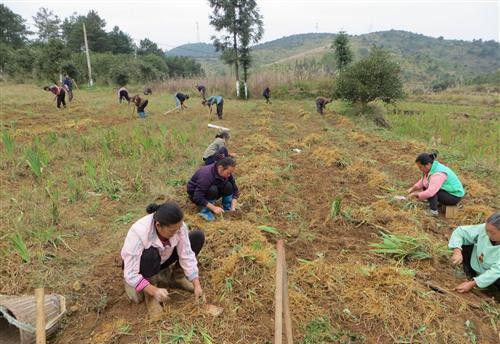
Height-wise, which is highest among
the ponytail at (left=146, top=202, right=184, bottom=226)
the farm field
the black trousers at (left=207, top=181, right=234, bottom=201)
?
the ponytail at (left=146, top=202, right=184, bottom=226)

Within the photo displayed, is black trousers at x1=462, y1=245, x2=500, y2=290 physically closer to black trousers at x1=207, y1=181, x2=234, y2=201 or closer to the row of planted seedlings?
black trousers at x1=207, y1=181, x2=234, y2=201

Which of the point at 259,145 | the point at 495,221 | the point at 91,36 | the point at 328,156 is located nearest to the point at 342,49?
the point at 259,145

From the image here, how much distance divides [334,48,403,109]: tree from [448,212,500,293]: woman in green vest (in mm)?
11553

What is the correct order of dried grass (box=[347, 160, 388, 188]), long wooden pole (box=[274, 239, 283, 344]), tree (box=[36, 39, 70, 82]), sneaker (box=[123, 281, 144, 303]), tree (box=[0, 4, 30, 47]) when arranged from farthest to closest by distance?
tree (box=[0, 4, 30, 47])
tree (box=[36, 39, 70, 82])
dried grass (box=[347, 160, 388, 188])
sneaker (box=[123, 281, 144, 303])
long wooden pole (box=[274, 239, 283, 344])

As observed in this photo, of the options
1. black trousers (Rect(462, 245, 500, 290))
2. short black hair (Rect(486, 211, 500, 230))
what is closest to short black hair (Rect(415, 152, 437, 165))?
black trousers (Rect(462, 245, 500, 290))

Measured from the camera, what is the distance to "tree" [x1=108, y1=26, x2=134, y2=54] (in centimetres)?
4510

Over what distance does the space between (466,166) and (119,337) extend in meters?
6.97

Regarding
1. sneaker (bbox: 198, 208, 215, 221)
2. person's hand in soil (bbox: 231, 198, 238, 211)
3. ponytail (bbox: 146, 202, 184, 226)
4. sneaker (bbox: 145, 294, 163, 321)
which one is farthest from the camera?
person's hand in soil (bbox: 231, 198, 238, 211)

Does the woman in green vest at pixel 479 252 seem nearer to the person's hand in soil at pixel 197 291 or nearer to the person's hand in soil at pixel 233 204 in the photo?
the person's hand in soil at pixel 197 291

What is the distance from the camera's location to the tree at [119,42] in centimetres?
4510

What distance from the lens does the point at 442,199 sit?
14.4ft

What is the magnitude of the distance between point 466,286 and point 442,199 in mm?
1850

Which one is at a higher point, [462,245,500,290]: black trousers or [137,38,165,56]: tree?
[137,38,165,56]: tree

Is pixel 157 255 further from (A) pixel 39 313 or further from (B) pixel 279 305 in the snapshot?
(B) pixel 279 305
